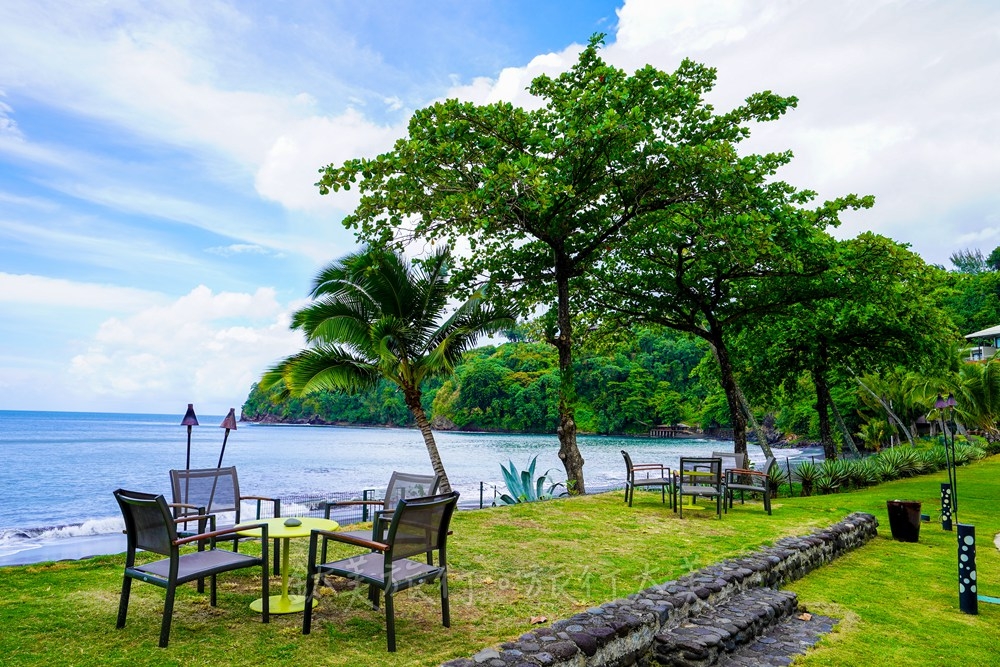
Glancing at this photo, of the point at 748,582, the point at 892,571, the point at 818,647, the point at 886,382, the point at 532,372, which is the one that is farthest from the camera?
the point at 532,372

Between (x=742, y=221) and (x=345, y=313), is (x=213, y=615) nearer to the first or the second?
(x=345, y=313)

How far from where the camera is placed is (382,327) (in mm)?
11805

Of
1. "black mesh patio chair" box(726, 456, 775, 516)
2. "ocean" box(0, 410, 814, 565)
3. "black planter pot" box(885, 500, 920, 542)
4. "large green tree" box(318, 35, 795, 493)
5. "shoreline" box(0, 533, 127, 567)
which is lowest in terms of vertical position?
"ocean" box(0, 410, 814, 565)

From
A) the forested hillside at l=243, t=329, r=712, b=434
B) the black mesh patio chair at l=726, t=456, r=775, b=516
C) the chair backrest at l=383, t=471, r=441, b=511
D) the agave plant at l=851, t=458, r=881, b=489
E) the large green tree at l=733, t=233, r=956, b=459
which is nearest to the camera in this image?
the chair backrest at l=383, t=471, r=441, b=511

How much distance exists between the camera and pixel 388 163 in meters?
10.9

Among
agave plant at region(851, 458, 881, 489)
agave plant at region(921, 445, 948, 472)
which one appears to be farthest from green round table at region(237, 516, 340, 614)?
agave plant at region(921, 445, 948, 472)

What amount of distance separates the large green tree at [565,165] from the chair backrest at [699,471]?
2539 mm

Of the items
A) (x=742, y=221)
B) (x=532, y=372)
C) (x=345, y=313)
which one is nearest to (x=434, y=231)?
(x=345, y=313)

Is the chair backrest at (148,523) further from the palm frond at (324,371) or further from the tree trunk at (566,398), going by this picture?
the tree trunk at (566,398)

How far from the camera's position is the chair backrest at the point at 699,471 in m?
10.0

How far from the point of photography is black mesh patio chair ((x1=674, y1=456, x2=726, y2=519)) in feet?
31.6

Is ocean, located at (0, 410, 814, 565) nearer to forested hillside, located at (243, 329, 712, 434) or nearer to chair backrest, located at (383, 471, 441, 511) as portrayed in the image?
forested hillside, located at (243, 329, 712, 434)

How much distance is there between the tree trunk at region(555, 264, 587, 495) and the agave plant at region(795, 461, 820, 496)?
24.0ft

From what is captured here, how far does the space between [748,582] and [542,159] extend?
816 cm
